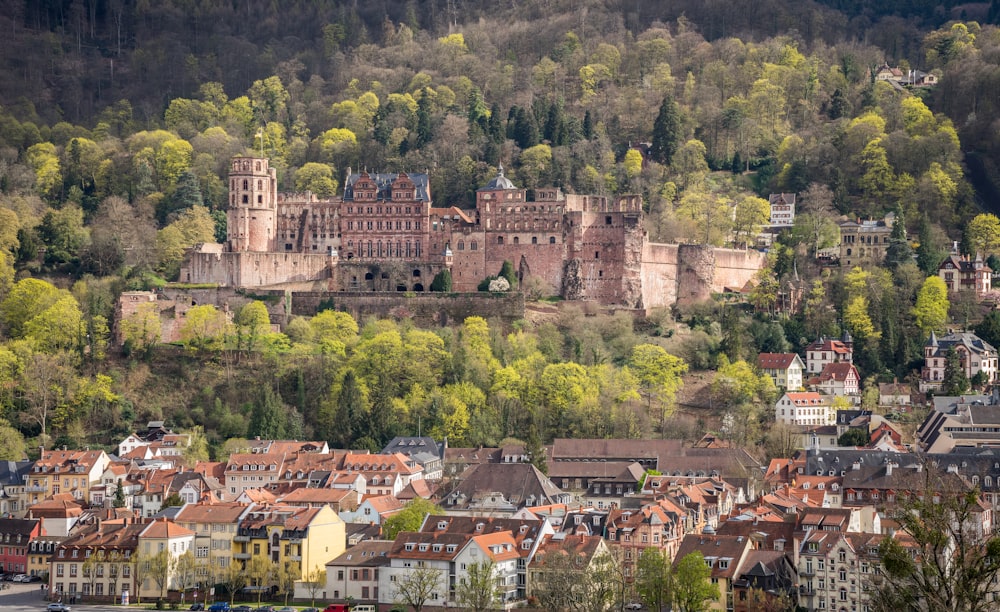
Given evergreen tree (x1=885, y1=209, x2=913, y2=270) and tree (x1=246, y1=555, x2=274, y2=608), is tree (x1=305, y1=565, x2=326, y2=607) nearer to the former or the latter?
tree (x1=246, y1=555, x2=274, y2=608)

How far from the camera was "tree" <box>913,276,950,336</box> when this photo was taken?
327 ft

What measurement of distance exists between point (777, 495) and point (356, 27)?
96.5m

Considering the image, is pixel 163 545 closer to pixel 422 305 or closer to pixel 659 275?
pixel 422 305

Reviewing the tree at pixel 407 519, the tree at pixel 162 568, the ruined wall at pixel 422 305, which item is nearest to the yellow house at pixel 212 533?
the tree at pixel 162 568

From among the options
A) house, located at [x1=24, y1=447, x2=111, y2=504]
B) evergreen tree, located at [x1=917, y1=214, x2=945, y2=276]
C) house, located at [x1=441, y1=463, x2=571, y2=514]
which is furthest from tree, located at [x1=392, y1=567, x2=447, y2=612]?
evergreen tree, located at [x1=917, y1=214, x2=945, y2=276]

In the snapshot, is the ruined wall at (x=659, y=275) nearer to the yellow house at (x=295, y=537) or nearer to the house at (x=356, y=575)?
the yellow house at (x=295, y=537)

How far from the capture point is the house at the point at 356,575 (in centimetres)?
6281

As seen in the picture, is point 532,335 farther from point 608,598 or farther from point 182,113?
point 182,113

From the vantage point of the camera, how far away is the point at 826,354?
97625mm

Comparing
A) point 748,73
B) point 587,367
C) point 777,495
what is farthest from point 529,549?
point 748,73

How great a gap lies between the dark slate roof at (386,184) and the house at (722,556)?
153ft

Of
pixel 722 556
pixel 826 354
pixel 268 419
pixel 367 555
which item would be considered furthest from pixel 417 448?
pixel 826 354

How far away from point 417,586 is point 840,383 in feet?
136

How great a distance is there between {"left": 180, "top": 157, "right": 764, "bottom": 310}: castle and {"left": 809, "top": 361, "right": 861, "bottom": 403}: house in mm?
10257
